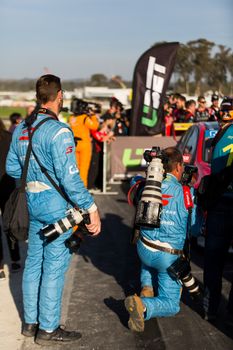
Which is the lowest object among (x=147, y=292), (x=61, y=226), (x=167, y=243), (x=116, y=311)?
(x=116, y=311)

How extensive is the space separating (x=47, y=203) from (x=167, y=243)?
1.10 meters

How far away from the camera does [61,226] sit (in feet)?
13.9

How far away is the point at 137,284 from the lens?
6016 mm

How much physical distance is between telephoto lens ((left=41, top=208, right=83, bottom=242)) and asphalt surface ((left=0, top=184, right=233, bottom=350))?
987 millimetres

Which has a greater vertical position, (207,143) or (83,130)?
(207,143)

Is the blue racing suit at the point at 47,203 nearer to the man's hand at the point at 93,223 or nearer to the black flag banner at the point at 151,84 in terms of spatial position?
the man's hand at the point at 93,223

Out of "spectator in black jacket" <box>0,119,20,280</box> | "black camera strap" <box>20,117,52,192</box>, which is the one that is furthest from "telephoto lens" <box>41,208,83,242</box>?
"spectator in black jacket" <box>0,119,20,280</box>

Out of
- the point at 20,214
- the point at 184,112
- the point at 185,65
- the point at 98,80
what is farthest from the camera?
the point at 98,80

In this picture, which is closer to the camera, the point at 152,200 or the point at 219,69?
the point at 152,200

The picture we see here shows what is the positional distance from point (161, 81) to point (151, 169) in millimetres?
8715

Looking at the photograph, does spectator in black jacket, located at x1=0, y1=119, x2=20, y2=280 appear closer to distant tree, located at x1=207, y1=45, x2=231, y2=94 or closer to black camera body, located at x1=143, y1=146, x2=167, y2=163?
black camera body, located at x1=143, y1=146, x2=167, y2=163

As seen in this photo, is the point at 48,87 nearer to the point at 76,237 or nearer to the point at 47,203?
the point at 47,203

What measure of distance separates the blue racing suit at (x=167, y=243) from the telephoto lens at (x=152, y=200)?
25cm

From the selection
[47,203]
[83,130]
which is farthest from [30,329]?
[83,130]
